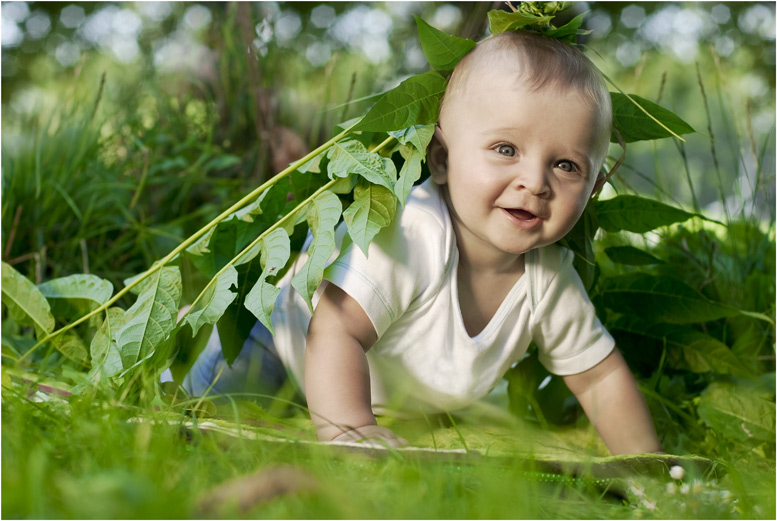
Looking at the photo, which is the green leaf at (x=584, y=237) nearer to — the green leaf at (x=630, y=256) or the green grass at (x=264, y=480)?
the green leaf at (x=630, y=256)

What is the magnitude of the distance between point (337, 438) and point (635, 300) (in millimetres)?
876

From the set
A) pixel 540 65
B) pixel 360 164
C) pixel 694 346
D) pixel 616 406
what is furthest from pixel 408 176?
pixel 694 346

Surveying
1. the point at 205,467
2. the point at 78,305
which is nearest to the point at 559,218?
the point at 205,467

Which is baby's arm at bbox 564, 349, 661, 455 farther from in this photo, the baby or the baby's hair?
the baby's hair

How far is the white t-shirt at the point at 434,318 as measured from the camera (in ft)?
4.27

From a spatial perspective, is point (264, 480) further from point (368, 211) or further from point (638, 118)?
point (638, 118)

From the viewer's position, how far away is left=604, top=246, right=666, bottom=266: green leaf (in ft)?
5.36

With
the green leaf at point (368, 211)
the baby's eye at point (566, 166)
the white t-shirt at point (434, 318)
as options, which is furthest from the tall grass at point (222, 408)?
the baby's eye at point (566, 166)

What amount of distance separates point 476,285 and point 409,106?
0.39m

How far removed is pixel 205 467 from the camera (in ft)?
2.96

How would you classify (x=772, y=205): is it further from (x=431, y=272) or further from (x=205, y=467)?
(x=205, y=467)

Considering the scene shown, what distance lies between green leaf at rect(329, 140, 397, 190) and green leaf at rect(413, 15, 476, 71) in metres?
0.21

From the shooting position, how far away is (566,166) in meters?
1.26

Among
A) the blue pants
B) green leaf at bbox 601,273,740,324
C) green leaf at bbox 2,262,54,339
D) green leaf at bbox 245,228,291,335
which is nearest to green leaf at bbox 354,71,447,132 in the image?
green leaf at bbox 245,228,291,335
